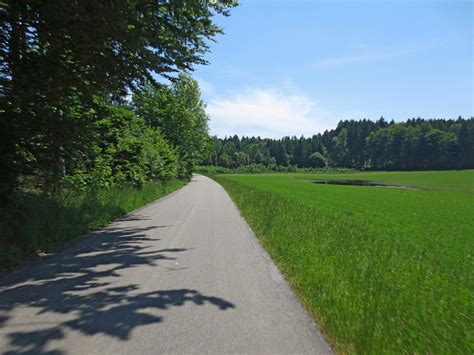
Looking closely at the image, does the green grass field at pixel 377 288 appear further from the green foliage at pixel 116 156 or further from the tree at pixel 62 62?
the green foliage at pixel 116 156

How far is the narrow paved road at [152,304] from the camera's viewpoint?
11.6 feet

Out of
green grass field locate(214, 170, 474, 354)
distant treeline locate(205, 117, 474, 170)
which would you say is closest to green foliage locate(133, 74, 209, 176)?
distant treeline locate(205, 117, 474, 170)

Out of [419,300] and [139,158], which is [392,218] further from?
[139,158]

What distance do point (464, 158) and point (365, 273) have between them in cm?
14000

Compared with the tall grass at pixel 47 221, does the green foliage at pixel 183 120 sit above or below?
above

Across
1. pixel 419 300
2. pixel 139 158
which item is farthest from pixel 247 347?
pixel 139 158

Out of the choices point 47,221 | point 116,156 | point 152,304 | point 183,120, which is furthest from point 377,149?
point 152,304

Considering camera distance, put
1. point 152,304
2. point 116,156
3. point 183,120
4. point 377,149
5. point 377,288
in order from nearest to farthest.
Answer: point 152,304
point 377,288
point 116,156
point 183,120
point 377,149

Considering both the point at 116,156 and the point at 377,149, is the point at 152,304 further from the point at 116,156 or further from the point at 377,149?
the point at 377,149

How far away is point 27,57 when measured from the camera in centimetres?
718

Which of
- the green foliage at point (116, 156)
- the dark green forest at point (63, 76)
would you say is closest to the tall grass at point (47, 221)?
the dark green forest at point (63, 76)

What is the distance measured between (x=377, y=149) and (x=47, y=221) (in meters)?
146

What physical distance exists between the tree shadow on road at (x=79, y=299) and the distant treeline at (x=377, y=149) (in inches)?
3067

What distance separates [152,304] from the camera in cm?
457
